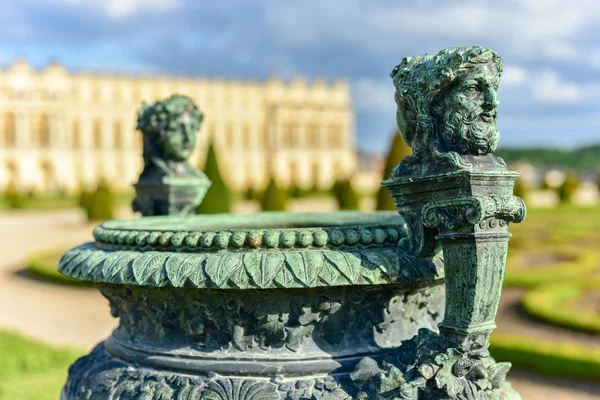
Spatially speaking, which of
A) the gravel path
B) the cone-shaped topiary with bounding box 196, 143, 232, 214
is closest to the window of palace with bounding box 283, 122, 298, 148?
the cone-shaped topiary with bounding box 196, 143, 232, 214

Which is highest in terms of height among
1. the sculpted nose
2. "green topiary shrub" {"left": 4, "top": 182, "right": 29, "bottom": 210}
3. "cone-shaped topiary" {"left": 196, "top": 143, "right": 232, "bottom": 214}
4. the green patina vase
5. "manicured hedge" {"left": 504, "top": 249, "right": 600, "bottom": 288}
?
the sculpted nose

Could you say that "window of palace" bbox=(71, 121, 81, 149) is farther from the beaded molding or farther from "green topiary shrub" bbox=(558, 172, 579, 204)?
the beaded molding

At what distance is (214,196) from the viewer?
12.8m

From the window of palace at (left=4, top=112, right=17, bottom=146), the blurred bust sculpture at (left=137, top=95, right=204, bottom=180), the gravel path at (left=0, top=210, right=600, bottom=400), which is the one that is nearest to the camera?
the blurred bust sculpture at (left=137, top=95, right=204, bottom=180)

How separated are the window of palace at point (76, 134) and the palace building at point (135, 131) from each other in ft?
0.22

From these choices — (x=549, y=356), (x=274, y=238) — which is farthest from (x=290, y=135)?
(x=274, y=238)

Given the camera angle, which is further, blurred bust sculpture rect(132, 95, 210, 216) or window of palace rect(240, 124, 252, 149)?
window of palace rect(240, 124, 252, 149)

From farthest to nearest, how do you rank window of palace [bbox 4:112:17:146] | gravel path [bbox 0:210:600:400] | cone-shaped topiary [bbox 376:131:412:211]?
window of palace [bbox 4:112:17:146] → cone-shaped topiary [bbox 376:131:412:211] → gravel path [bbox 0:210:600:400]

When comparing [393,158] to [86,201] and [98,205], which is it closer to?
[98,205]

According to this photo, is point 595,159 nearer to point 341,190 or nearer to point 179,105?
point 341,190

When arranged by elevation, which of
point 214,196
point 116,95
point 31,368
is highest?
point 116,95

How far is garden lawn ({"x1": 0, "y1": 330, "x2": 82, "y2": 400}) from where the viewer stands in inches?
184

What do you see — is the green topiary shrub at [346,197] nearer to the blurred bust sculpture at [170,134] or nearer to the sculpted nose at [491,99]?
the blurred bust sculpture at [170,134]

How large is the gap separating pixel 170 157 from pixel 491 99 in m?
2.13
